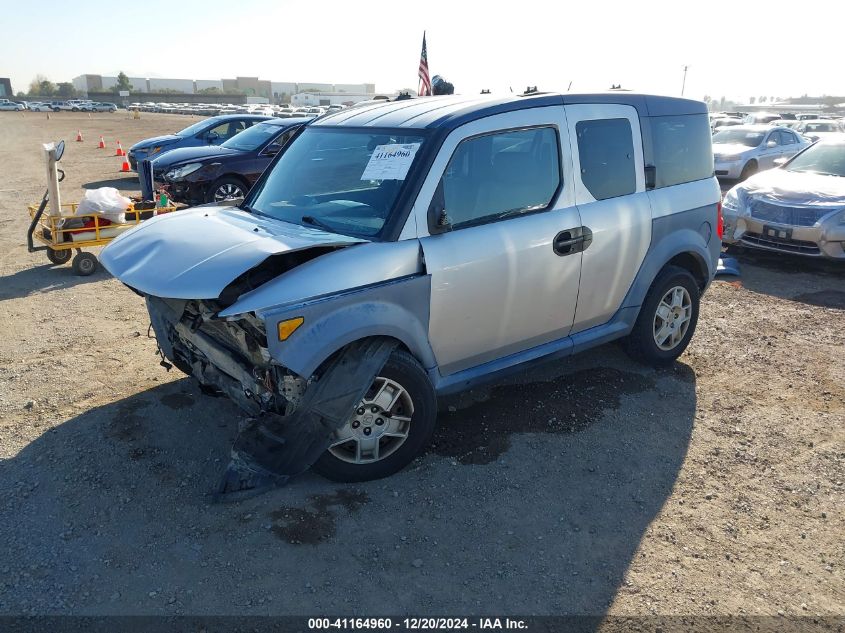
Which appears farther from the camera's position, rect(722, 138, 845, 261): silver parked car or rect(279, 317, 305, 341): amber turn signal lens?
rect(722, 138, 845, 261): silver parked car

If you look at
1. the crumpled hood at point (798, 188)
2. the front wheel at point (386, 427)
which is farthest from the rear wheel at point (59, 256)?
the crumpled hood at point (798, 188)

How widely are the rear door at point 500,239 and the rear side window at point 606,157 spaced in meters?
0.19

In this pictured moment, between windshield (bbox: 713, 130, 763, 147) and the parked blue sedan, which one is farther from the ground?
the parked blue sedan

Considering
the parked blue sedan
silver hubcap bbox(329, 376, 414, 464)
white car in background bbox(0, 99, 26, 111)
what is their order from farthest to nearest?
1. white car in background bbox(0, 99, 26, 111)
2. the parked blue sedan
3. silver hubcap bbox(329, 376, 414, 464)

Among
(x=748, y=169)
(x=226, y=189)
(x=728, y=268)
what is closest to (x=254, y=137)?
(x=226, y=189)

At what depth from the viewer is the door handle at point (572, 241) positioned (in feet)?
13.8

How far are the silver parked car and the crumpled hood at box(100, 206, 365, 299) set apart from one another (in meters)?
6.78

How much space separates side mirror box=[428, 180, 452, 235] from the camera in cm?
370

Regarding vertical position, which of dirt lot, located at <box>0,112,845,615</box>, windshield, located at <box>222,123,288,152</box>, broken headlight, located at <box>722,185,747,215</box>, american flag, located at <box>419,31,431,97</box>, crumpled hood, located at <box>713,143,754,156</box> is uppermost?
american flag, located at <box>419,31,431,97</box>

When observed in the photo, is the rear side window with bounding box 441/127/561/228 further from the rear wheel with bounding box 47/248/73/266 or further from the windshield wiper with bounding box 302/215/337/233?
the rear wheel with bounding box 47/248/73/266

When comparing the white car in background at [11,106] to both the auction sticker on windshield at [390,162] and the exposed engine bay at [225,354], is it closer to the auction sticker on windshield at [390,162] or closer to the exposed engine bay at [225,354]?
the exposed engine bay at [225,354]

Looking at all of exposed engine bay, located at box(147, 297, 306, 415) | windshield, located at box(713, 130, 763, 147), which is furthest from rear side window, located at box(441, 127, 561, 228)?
windshield, located at box(713, 130, 763, 147)

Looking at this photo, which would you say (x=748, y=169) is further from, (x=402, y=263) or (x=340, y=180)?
(x=402, y=263)

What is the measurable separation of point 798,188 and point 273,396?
312 inches
